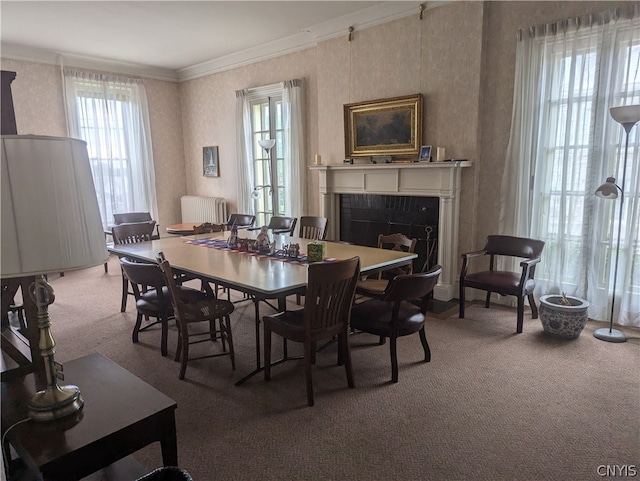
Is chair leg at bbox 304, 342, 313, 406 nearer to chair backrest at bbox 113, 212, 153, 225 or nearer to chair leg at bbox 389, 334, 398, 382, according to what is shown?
chair leg at bbox 389, 334, 398, 382

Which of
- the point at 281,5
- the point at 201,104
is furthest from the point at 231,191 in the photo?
the point at 281,5

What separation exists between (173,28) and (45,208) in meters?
4.96

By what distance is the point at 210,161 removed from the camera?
23.8 feet

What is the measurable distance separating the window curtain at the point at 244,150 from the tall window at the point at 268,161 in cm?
7

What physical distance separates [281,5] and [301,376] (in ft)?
12.4

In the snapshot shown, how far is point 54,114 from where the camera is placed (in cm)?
613

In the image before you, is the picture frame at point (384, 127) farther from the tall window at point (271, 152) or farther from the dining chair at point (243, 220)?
the dining chair at point (243, 220)

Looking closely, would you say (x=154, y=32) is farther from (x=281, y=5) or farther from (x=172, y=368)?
(x=172, y=368)

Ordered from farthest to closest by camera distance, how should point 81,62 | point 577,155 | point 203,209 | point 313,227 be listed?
point 203,209, point 81,62, point 313,227, point 577,155

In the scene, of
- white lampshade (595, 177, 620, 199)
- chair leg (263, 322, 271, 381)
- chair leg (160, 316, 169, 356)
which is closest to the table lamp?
chair leg (263, 322, 271, 381)

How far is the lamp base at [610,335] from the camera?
340 centimetres

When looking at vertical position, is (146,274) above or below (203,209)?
below

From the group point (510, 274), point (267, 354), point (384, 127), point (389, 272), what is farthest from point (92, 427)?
point (384, 127)

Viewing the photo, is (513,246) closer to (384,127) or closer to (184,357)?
(384,127)
